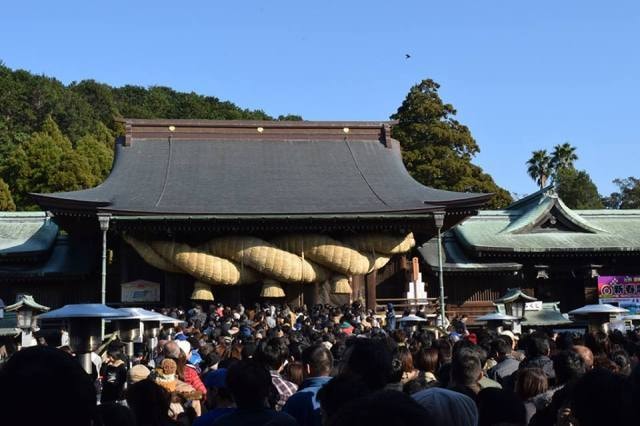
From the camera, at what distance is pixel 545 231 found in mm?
29375

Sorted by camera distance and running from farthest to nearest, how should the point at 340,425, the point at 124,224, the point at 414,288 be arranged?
the point at 414,288, the point at 124,224, the point at 340,425

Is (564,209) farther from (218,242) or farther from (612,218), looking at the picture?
(218,242)

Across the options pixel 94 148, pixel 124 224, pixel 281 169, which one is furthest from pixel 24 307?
pixel 94 148

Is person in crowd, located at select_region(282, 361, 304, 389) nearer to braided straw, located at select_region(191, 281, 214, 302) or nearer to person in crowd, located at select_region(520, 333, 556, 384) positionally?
person in crowd, located at select_region(520, 333, 556, 384)

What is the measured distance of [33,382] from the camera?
2084mm

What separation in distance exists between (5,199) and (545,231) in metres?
27.2

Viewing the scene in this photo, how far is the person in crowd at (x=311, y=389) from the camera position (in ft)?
16.8

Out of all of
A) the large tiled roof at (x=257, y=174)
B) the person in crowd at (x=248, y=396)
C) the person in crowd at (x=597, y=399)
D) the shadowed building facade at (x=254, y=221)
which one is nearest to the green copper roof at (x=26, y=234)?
the shadowed building facade at (x=254, y=221)

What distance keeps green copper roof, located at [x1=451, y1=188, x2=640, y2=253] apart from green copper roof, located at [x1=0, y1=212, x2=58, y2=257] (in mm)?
14406

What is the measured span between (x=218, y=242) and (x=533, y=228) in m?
11.9

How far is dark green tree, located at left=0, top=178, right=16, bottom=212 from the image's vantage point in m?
41.3

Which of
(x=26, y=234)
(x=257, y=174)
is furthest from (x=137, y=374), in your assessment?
(x=26, y=234)

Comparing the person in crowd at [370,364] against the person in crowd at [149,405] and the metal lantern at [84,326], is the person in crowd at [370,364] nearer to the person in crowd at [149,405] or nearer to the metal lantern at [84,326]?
the person in crowd at [149,405]

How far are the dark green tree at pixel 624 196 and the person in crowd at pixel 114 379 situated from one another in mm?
64905
